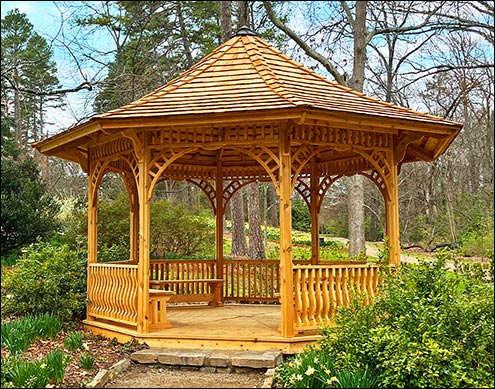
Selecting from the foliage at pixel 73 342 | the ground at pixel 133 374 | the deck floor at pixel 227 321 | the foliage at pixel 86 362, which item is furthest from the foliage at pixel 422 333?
the foliage at pixel 73 342

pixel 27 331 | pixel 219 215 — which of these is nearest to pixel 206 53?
pixel 219 215

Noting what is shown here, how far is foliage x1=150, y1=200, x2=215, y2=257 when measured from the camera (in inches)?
699

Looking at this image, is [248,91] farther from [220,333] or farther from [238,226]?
[238,226]

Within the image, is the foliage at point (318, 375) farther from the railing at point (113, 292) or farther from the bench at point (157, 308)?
the railing at point (113, 292)

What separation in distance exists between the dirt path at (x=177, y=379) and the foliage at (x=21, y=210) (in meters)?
9.78

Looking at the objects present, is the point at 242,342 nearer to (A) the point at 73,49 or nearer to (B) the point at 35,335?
(B) the point at 35,335

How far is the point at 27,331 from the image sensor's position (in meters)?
7.59

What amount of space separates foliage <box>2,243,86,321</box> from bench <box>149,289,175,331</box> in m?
1.63

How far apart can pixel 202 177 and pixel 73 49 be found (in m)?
7.38

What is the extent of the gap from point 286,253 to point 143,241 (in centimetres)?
206

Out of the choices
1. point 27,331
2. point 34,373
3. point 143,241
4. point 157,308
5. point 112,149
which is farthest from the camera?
point 112,149

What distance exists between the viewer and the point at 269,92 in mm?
7883

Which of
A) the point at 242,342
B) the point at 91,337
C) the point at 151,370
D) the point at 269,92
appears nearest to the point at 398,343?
the point at 242,342

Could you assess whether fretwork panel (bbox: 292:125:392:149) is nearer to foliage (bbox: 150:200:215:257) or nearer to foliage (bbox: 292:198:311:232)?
foliage (bbox: 150:200:215:257)
